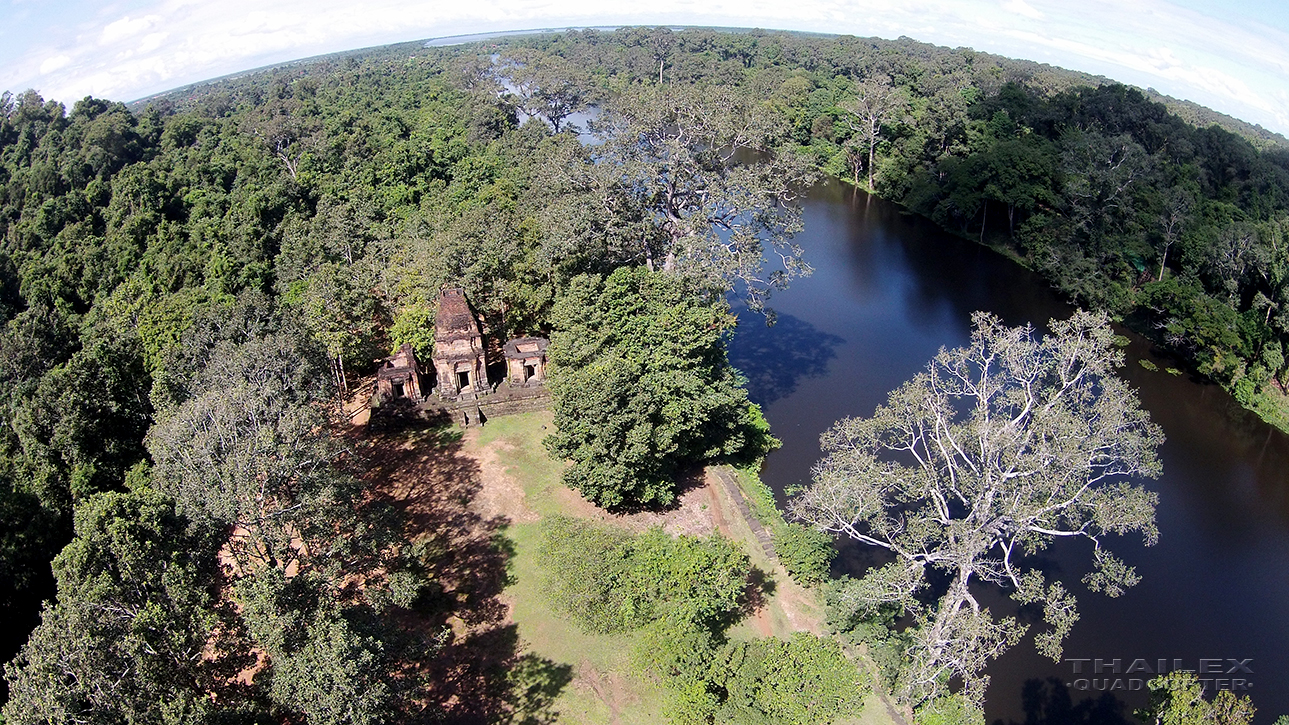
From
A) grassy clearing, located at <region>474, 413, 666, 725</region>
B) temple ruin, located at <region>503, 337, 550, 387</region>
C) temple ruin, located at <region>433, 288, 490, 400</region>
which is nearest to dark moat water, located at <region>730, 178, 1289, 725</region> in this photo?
grassy clearing, located at <region>474, 413, 666, 725</region>

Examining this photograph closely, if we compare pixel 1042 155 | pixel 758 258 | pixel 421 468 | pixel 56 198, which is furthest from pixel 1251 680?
pixel 56 198

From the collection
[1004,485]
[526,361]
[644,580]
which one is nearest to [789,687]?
[644,580]

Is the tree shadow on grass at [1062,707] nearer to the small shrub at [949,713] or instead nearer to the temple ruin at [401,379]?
the small shrub at [949,713]

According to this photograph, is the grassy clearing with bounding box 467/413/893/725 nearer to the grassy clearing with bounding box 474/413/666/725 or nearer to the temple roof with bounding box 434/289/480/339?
the grassy clearing with bounding box 474/413/666/725

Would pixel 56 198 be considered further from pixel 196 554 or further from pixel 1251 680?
pixel 1251 680

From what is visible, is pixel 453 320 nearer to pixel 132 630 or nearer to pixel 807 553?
pixel 807 553

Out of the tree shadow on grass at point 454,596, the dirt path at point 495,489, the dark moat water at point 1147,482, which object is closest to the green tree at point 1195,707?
the dark moat water at point 1147,482
